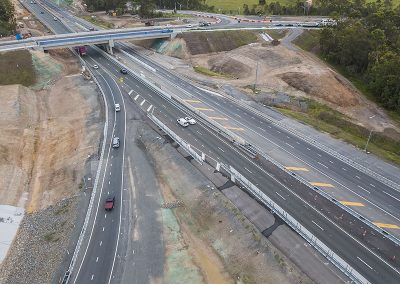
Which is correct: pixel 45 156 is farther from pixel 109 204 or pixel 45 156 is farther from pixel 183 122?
pixel 183 122

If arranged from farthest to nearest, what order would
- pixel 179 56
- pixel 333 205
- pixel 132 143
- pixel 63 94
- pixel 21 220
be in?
pixel 179 56, pixel 63 94, pixel 132 143, pixel 21 220, pixel 333 205

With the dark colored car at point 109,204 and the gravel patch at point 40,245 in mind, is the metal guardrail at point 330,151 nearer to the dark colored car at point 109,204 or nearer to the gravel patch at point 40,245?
the dark colored car at point 109,204

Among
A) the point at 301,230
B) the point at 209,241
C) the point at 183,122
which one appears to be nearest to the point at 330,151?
the point at 301,230

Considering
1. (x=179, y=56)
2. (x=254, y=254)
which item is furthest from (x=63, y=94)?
(x=254, y=254)

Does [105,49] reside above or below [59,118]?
above

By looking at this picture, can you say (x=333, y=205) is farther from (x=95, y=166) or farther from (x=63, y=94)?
(x=63, y=94)

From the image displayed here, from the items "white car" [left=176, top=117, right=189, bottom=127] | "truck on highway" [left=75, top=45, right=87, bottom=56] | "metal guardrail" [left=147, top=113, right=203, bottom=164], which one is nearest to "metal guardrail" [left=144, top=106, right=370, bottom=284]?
"metal guardrail" [left=147, top=113, right=203, bottom=164]
